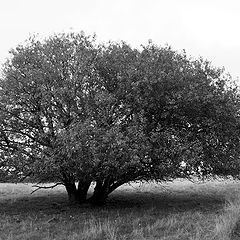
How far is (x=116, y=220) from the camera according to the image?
16.1 meters

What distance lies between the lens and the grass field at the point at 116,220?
12.8m

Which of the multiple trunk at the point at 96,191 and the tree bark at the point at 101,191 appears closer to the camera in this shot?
the multiple trunk at the point at 96,191

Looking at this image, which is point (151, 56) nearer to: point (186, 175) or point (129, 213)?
point (186, 175)

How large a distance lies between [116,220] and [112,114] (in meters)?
5.47

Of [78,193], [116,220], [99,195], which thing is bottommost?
[116,220]

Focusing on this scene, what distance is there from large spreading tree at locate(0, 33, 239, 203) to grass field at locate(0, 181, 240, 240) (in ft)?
6.43

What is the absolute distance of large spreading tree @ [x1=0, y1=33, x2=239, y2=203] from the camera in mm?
16500

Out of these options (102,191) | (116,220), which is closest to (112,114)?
(116,220)

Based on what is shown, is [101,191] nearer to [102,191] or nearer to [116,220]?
[102,191]

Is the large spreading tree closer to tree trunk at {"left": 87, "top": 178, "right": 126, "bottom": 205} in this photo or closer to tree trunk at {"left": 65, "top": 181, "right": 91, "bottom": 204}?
tree trunk at {"left": 87, "top": 178, "right": 126, "bottom": 205}

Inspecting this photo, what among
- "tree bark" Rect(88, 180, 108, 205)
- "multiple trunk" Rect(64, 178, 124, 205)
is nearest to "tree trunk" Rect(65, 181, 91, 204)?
"multiple trunk" Rect(64, 178, 124, 205)

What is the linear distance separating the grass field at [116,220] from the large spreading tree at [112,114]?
6.43ft

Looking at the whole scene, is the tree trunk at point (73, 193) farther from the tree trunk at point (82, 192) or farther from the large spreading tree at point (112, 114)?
the large spreading tree at point (112, 114)

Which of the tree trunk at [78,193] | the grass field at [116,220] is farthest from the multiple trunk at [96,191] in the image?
the grass field at [116,220]
